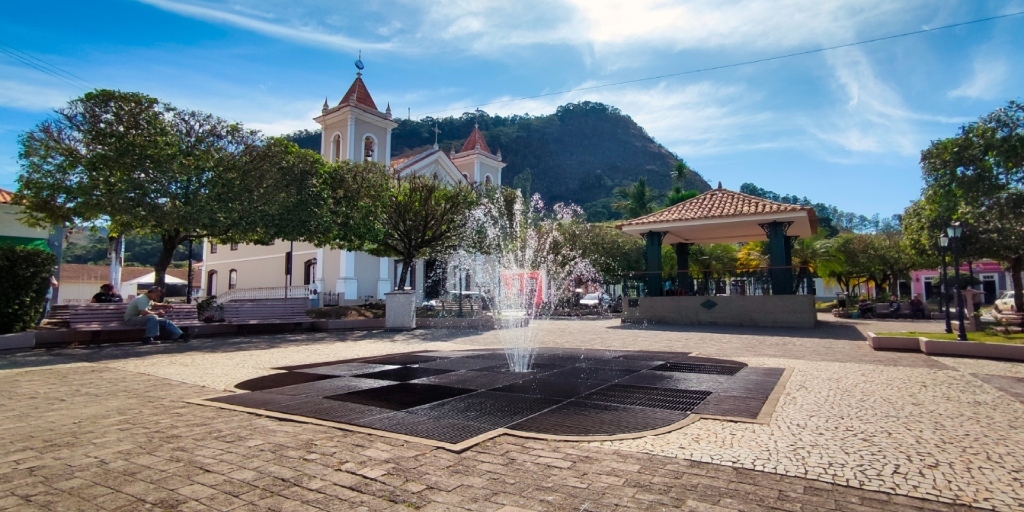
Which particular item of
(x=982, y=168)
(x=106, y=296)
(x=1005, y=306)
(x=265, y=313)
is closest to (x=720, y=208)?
(x=982, y=168)

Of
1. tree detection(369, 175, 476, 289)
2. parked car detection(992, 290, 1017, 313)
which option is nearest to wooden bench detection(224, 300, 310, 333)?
tree detection(369, 175, 476, 289)

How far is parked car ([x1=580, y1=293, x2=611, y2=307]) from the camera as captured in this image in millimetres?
30513

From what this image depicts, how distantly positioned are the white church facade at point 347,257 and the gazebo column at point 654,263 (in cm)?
1177

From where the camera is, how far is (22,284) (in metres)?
9.84

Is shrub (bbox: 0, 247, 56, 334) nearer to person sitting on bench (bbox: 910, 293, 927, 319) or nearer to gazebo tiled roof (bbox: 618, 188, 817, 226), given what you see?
gazebo tiled roof (bbox: 618, 188, 817, 226)

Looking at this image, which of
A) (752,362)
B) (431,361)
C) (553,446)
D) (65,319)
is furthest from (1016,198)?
(65,319)

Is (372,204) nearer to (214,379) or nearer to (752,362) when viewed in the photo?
(214,379)

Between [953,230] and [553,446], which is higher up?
[953,230]

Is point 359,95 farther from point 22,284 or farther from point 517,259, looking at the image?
point 22,284

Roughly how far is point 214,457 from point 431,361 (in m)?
5.05

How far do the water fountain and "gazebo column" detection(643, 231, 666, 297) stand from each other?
5.48 metres

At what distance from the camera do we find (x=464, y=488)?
297 cm

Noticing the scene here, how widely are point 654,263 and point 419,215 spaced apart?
8197 millimetres

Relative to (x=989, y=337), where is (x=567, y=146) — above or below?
above
